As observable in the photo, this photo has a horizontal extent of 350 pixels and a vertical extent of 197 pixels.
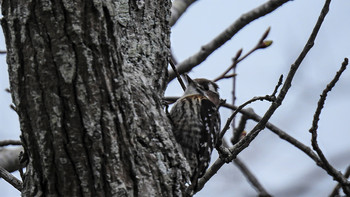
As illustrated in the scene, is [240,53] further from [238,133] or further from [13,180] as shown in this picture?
[13,180]

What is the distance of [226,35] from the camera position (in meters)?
4.82

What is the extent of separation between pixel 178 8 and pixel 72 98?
3.41 meters

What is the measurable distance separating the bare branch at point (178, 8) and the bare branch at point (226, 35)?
1.72 feet

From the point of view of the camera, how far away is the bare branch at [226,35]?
468cm

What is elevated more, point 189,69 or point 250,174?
point 189,69

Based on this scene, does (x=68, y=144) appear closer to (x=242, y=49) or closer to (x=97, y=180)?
(x=97, y=180)

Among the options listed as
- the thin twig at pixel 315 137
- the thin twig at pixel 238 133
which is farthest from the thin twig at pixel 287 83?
the thin twig at pixel 238 133

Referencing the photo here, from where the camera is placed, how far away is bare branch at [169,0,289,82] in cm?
468

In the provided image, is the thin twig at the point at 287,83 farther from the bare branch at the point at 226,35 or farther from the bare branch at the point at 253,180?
the bare branch at the point at 226,35

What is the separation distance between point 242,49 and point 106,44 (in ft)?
8.60

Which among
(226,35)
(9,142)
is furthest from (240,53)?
(9,142)

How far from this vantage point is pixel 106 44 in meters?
2.13

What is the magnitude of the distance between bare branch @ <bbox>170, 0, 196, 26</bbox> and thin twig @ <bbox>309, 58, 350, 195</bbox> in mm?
2328

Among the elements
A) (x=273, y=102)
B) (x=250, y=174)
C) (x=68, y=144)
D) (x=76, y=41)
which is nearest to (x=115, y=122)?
(x=68, y=144)
